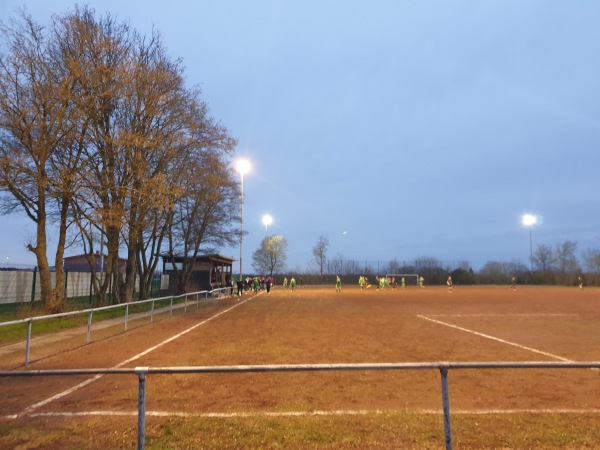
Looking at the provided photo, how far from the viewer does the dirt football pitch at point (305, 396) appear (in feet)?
17.7

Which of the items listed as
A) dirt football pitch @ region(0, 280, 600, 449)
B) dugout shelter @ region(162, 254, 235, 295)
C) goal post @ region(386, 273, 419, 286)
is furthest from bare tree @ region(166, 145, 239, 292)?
goal post @ region(386, 273, 419, 286)

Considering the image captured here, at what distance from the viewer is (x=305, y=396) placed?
759 cm

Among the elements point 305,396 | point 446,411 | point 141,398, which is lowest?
point 305,396

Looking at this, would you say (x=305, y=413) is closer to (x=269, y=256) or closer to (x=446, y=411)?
(x=446, y=411)

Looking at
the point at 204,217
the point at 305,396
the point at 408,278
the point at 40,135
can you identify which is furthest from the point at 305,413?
the point at 408,278

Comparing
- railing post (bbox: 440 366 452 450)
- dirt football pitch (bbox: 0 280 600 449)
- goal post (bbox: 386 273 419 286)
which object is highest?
goal post (bbox: 386 273 419 286)

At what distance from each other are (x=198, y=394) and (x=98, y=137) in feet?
59.6

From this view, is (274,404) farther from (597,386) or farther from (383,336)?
(383,336)

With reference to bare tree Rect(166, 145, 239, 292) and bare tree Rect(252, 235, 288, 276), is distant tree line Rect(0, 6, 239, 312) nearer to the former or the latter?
bare tree Rect(166, 145, 239, 292)

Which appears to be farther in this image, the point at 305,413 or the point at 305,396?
the point at 305,396

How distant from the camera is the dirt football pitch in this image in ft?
17.7

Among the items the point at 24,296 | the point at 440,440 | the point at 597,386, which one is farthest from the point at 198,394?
the point at 24,296

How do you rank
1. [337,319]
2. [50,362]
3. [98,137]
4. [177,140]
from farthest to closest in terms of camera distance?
[177,140], [98,137], [337,319], [50,362]

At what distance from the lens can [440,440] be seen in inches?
206
